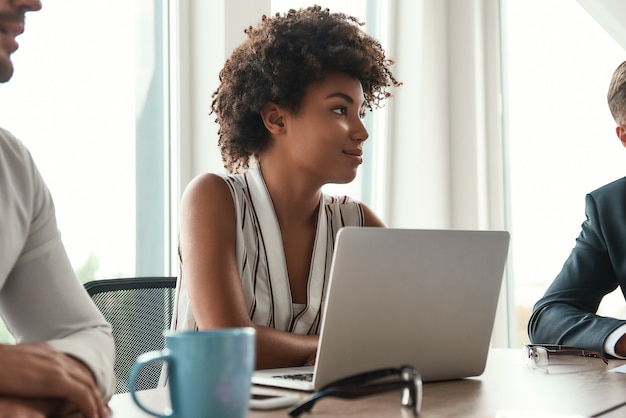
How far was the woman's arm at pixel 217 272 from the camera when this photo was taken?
1633 millimetres

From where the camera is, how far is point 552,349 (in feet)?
5.26

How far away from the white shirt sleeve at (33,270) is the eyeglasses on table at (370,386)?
16.1 inches

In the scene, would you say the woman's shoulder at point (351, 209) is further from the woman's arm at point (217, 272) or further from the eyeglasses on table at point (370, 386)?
the eyeglasses on table at point (370, 386)

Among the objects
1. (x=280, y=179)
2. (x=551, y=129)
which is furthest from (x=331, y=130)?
(x=551, y=129)

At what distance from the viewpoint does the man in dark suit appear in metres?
1.90

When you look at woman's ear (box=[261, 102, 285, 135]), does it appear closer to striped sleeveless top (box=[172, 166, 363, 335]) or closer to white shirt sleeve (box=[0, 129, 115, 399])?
striped sleeveless top (box=[172, 166, 363, 335])

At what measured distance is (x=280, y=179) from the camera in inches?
80.6

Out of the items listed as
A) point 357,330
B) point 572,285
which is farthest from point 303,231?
point 357,330

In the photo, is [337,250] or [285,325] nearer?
[337,250]

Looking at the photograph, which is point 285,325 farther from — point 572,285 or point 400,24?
point 400,24

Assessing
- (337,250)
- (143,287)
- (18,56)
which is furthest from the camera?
(18,56)

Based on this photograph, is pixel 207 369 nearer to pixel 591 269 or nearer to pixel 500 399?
pixel 500 399

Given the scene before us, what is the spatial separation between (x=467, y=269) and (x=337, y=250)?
0.93 ft

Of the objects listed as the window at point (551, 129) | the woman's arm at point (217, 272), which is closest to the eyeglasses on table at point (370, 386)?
the woman's arm at point (217, 272)
